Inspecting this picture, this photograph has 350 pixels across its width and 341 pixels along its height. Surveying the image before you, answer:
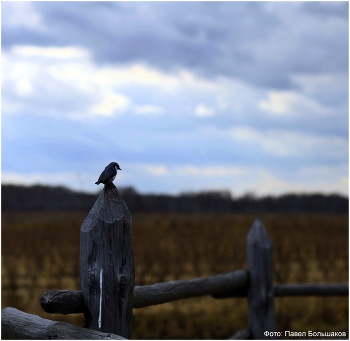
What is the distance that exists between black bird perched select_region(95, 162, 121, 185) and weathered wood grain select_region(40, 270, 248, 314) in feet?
2.01

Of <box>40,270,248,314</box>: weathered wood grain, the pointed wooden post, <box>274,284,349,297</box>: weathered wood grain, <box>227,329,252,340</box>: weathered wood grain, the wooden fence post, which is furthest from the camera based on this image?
<box>274,284,349,297</box>: weathered wood grain

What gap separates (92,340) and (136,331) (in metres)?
6.14

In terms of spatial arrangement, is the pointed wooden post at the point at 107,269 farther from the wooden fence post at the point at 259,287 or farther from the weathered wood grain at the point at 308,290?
the weathered wood grain at the point at 308,290

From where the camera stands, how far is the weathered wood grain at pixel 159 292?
2279 millimetres

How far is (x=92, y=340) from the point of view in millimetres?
2270

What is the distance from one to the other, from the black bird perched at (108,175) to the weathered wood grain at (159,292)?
2.01 feet

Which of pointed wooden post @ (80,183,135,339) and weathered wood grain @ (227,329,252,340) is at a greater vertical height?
pointed wooden post @ (80,183,135,339)

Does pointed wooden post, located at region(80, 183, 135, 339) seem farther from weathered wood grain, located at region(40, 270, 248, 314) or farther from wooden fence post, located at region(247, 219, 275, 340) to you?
wooden fence post, located at region(247, 219, 275, 340)

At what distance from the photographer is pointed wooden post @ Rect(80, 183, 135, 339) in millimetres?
2406

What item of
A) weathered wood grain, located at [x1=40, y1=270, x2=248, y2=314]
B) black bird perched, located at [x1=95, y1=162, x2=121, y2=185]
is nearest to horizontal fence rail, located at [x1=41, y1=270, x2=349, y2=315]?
weathered wood grain, located at [x1=40, y1=270, x2=248, y2=314]

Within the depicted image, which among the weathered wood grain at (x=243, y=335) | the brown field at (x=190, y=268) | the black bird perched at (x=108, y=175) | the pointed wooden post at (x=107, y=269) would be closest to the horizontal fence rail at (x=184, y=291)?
the pointed wooden post at (x=107, y=269)

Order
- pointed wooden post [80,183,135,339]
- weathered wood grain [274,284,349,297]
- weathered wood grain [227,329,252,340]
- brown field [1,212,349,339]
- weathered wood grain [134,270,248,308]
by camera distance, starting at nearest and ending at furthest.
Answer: pointed wooden post [80,183,135,339] < weathered wood grain [134,270,248,308] < weathered wood grain [227,329,252,340] < weathered wood grain [274,284,349,297] < brown field [1,212,349,339]

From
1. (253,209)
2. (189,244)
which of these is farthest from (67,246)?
(253,209)

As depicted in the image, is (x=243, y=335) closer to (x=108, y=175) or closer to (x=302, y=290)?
(x=302, y=290)
